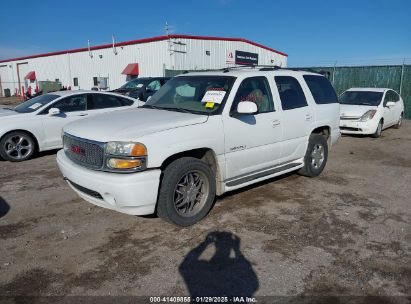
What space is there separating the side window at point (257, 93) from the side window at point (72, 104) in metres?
5.10

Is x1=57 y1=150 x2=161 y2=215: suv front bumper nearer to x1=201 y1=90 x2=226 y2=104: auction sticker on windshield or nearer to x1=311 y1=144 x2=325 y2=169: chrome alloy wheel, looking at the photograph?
x1=201 y1=90 x2=226 y2=104: auction sticker on windshield

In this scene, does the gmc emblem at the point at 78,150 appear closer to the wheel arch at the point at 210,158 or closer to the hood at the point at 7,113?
the wheel arch at the point at 210,158

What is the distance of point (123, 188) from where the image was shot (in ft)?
11.9

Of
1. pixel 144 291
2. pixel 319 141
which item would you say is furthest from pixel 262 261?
pixel 319 141

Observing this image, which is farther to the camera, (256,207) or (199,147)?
(256,207)

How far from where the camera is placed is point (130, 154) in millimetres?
3660

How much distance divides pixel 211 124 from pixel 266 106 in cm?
116

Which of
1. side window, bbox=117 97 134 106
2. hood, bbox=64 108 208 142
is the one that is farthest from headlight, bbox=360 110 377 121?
hood, bbox=64 108 208 142

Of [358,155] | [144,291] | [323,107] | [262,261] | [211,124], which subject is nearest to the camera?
[144,291]

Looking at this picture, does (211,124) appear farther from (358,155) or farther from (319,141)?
(358,155)

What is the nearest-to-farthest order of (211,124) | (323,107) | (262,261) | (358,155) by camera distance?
(262,261) → (211,124) → (323,107) → (358,155)

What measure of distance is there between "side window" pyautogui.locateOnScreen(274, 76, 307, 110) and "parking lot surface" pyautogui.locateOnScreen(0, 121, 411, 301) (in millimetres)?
1379

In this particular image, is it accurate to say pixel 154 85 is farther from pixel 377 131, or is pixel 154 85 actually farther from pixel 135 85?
pixel 377 131

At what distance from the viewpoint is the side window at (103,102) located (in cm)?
859
